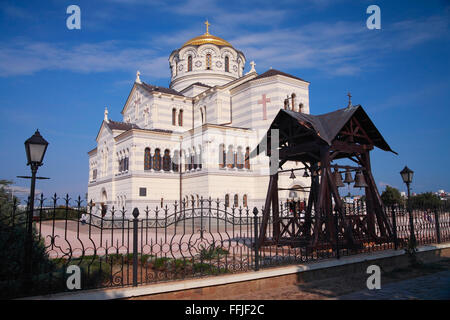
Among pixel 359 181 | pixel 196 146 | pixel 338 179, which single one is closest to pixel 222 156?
pixel 196 146

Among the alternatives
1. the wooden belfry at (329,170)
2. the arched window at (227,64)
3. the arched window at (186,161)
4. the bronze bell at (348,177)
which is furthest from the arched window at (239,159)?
the bronze bell at (348,177)

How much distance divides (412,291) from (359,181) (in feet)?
11.9

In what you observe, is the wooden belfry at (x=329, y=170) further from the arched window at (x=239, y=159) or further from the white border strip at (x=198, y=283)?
the arched window at (x=239, y=159)

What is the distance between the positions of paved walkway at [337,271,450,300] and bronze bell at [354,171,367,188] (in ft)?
9.15

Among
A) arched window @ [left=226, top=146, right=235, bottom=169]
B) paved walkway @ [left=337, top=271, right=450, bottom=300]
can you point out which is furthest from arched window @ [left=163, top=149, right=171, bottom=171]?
paved walkway @ [left=337, top=271, right=450, bottom=300]

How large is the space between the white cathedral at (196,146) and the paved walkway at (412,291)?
1550 centimetres

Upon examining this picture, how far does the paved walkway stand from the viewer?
5.98 meters

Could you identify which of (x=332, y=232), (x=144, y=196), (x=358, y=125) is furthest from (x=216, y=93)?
(x=332, y=232)

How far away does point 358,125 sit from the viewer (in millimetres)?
9859

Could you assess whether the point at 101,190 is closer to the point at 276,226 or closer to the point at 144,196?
the point at 144,196

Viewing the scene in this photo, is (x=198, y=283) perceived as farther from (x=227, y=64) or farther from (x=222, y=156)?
(x=227, y=64)

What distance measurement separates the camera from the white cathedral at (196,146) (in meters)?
25.2
